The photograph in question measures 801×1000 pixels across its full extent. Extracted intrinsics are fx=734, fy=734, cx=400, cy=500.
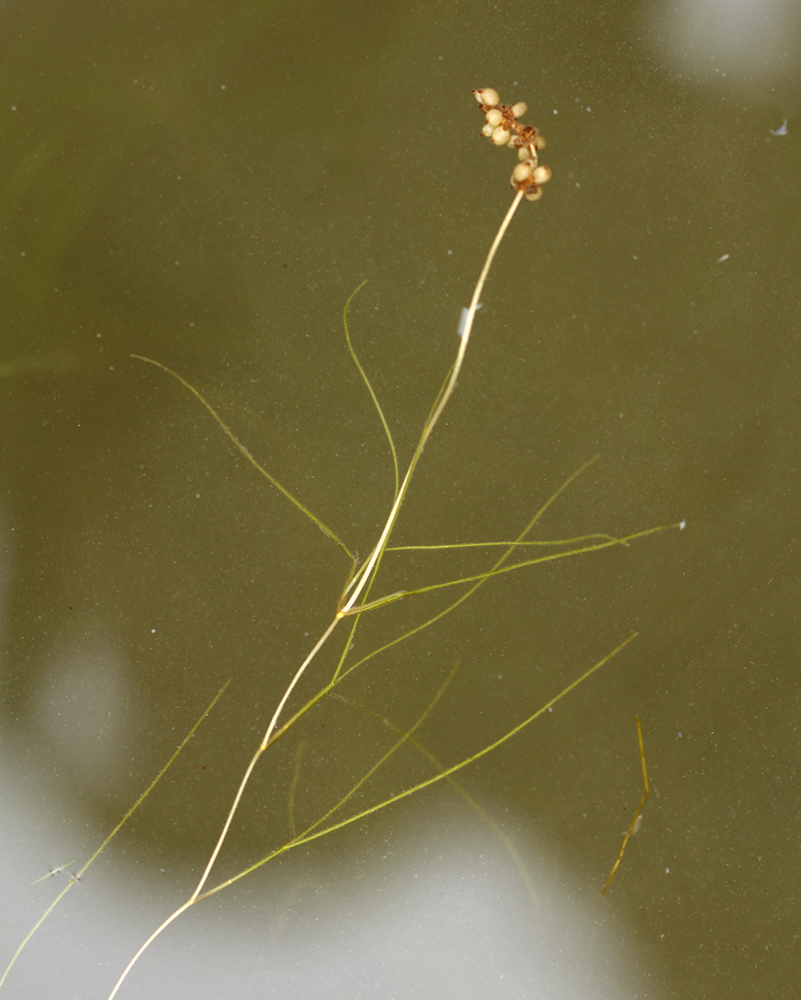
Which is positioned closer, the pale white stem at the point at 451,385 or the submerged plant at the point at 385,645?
the pale white stem at the point at 451,385

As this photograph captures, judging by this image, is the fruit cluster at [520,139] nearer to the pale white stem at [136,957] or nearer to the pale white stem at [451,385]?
the pale white stem at [451,385]

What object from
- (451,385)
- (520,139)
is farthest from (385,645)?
(520,139)

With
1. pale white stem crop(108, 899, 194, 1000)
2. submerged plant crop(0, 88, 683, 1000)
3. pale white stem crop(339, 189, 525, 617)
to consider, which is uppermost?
pale white stem crop(339, 189, 525, 617)

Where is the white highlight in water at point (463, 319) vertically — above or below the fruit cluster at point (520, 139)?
below

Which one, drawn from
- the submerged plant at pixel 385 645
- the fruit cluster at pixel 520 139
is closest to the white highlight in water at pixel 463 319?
the submerged plant at pixel 385 645

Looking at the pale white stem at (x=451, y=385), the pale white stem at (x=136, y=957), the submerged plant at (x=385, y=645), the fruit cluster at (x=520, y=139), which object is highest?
the fruit cluster at (x=520, y=139)

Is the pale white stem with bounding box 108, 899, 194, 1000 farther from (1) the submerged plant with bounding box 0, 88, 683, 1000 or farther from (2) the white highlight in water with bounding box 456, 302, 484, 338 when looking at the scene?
(2) the white highlight in water with bounding box 456, 302, 484, 338

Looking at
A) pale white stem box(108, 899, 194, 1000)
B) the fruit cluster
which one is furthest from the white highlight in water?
pale white stem box(108, 899, 194, 1000)

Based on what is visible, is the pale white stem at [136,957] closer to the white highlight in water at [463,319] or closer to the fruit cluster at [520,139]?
the white highlight in water at [463,319]

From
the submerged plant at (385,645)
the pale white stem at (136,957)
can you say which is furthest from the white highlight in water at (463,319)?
the pale white stem at (136,957)
